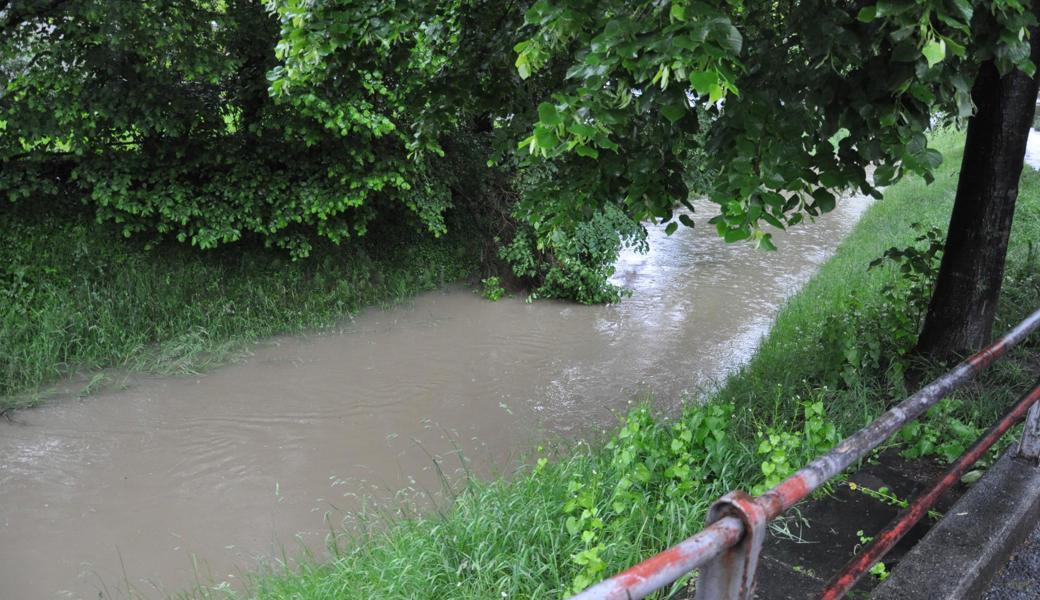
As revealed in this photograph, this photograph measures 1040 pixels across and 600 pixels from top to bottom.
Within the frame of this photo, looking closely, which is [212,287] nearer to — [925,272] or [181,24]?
[181,24]

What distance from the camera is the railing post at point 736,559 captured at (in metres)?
1.29

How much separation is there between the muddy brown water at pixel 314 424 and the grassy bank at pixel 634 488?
92cm

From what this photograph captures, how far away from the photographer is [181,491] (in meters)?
5.93

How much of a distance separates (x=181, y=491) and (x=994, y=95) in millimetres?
6426

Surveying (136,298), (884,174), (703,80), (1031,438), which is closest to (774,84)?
(884,174)

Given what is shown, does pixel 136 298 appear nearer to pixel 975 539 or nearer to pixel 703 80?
pixel 703 80

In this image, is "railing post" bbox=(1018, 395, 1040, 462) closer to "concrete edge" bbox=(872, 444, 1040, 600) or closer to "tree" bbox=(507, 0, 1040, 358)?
"concrete edge" bbox=(872, 444, 1040, 600)

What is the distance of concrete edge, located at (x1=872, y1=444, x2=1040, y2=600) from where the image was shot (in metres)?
2.31

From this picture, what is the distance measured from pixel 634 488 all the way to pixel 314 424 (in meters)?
4.17

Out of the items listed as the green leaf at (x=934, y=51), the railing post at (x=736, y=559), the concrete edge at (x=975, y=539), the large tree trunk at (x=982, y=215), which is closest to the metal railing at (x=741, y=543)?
the railing post at (x=736, y=559)

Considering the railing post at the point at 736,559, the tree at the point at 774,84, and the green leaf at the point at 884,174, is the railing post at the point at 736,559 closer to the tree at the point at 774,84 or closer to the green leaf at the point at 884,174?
the tree at the point at 774,84

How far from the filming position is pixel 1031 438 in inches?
115

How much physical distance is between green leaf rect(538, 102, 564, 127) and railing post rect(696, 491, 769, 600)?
1761 mm

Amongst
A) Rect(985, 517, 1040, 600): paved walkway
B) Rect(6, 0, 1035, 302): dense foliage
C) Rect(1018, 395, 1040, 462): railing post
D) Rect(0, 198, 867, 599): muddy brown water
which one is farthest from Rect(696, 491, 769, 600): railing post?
Result: Rect(0, 198, 867, 599): muddy brown water
